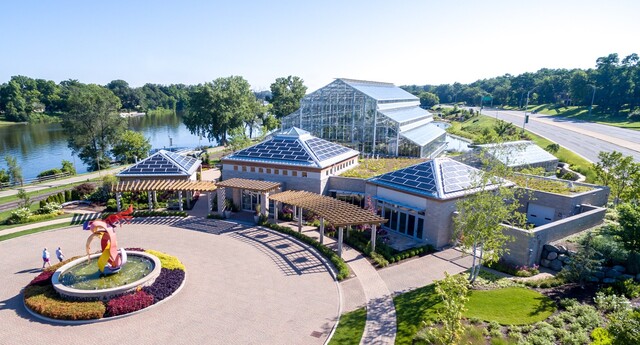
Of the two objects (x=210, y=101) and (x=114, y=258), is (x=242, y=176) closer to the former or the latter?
(x=114, y=258)

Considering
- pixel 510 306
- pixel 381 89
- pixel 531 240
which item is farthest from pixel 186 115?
pixel 510 306

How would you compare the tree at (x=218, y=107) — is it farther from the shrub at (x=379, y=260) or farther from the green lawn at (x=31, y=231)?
the shrub at (x=379, y=260)

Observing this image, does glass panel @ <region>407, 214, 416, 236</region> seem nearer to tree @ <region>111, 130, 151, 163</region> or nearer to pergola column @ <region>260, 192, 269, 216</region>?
pergola column @ <region>260, 192, 269, 216</region>

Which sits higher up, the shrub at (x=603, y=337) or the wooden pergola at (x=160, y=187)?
the shrub at (x=603, y=337)

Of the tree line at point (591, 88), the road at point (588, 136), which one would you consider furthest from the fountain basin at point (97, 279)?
the tree line at point (591, 88)

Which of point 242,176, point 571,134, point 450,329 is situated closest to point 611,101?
point 571,134
